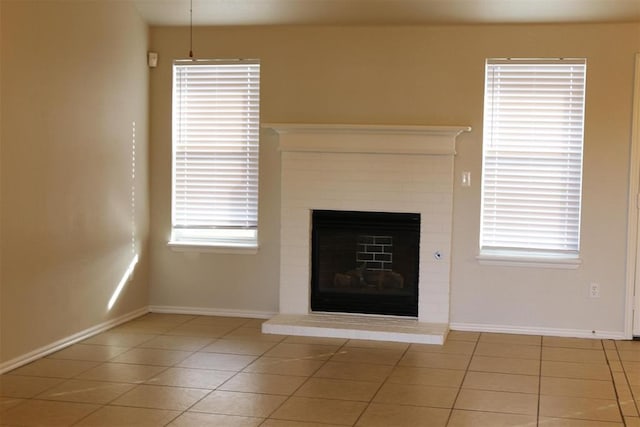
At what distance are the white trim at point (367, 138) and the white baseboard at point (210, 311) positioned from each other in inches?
55.5

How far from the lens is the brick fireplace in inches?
238

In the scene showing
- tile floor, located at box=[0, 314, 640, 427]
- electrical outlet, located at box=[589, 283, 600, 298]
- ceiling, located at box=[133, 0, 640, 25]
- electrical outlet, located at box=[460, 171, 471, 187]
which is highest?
ceiling, located at box=[133, 0, 640, 25]

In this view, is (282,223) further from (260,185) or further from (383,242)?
(383,242)

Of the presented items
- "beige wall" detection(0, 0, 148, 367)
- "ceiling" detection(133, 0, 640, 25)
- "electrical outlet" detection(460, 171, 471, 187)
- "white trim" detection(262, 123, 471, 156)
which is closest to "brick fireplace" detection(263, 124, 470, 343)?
"white trim" detection(262, 123, 471, 156)

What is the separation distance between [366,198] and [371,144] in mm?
432

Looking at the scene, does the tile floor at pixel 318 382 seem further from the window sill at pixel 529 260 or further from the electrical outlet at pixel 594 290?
the window sill at pixel 529 260

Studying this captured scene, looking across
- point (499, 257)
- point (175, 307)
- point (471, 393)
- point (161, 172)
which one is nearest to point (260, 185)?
point (161, 172)

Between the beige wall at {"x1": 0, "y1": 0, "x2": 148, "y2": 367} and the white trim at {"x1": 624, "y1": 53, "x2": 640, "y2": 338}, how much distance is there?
3.88 meters

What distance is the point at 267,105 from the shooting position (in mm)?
6430

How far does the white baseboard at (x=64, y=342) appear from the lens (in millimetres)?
4836

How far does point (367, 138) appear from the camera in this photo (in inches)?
242

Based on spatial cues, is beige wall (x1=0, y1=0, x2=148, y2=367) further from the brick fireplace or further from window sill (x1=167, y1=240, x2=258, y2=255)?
the brick fireplace

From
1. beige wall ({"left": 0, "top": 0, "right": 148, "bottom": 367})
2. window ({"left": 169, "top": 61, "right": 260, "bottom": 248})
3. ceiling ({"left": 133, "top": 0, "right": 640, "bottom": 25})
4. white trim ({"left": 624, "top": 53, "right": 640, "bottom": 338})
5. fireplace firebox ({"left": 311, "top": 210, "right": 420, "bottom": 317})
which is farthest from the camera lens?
window ({"left": 169, "top": 61, "right": 260, "bottom": 248})

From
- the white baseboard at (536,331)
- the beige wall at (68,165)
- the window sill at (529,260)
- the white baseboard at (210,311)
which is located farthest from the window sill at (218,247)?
the window sill at (529,260)
